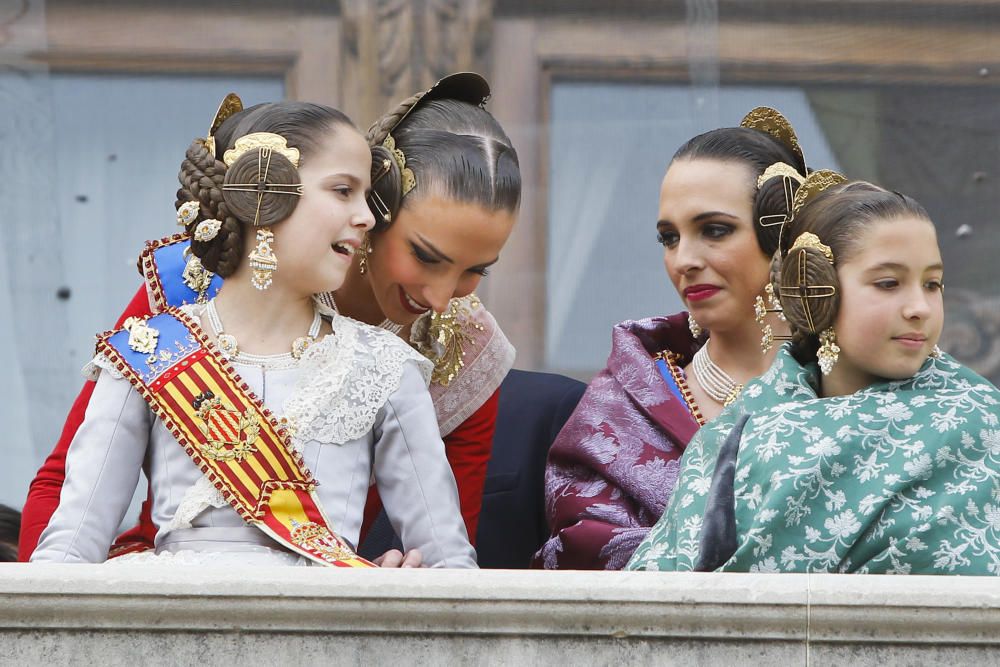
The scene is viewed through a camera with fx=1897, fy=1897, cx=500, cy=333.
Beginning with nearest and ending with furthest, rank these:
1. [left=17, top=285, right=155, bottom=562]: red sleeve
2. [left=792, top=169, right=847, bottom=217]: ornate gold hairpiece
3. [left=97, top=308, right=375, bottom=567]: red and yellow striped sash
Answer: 1. [left=97, top=308, right=375, bottom=567]: red and yellow striped sash
2. [left=17, top=285, right=155, bottom=562]: red sleeve
3. [left=792, top=169, right=847, bottom=217]: ornate gold hairpiece

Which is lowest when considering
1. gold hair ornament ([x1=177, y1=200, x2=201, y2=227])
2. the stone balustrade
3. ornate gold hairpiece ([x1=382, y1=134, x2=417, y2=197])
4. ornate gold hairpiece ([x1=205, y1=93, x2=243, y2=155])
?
the stone balustrade

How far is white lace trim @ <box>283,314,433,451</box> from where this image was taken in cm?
296

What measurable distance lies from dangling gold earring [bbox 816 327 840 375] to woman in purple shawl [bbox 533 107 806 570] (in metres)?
0.42

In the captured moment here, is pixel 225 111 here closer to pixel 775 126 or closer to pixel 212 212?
pixel 212 212

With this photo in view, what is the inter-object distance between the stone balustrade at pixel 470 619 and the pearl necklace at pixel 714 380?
1.00 meters

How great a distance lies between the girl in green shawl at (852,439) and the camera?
9.12 feet

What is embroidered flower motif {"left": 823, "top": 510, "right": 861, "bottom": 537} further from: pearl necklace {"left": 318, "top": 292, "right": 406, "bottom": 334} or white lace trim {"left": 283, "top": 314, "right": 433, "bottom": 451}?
pearl necklace {"left": 318, "top": 292, "right": 406, "bottom": 334}

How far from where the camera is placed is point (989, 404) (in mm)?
2887

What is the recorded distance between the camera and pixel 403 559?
9.71 feet

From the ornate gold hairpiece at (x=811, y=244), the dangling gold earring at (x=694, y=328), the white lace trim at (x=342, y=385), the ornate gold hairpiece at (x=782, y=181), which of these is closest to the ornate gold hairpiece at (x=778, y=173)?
the ornate gold hairpiece at (x=782, y=181)

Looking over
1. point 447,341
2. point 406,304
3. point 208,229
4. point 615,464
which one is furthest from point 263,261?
point 615,464

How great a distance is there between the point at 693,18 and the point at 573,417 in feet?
6.43

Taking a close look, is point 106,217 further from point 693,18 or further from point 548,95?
point 693,18

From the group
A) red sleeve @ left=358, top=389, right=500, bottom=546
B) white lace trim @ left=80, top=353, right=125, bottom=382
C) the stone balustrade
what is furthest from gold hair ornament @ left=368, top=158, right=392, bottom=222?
the stone balustrade
